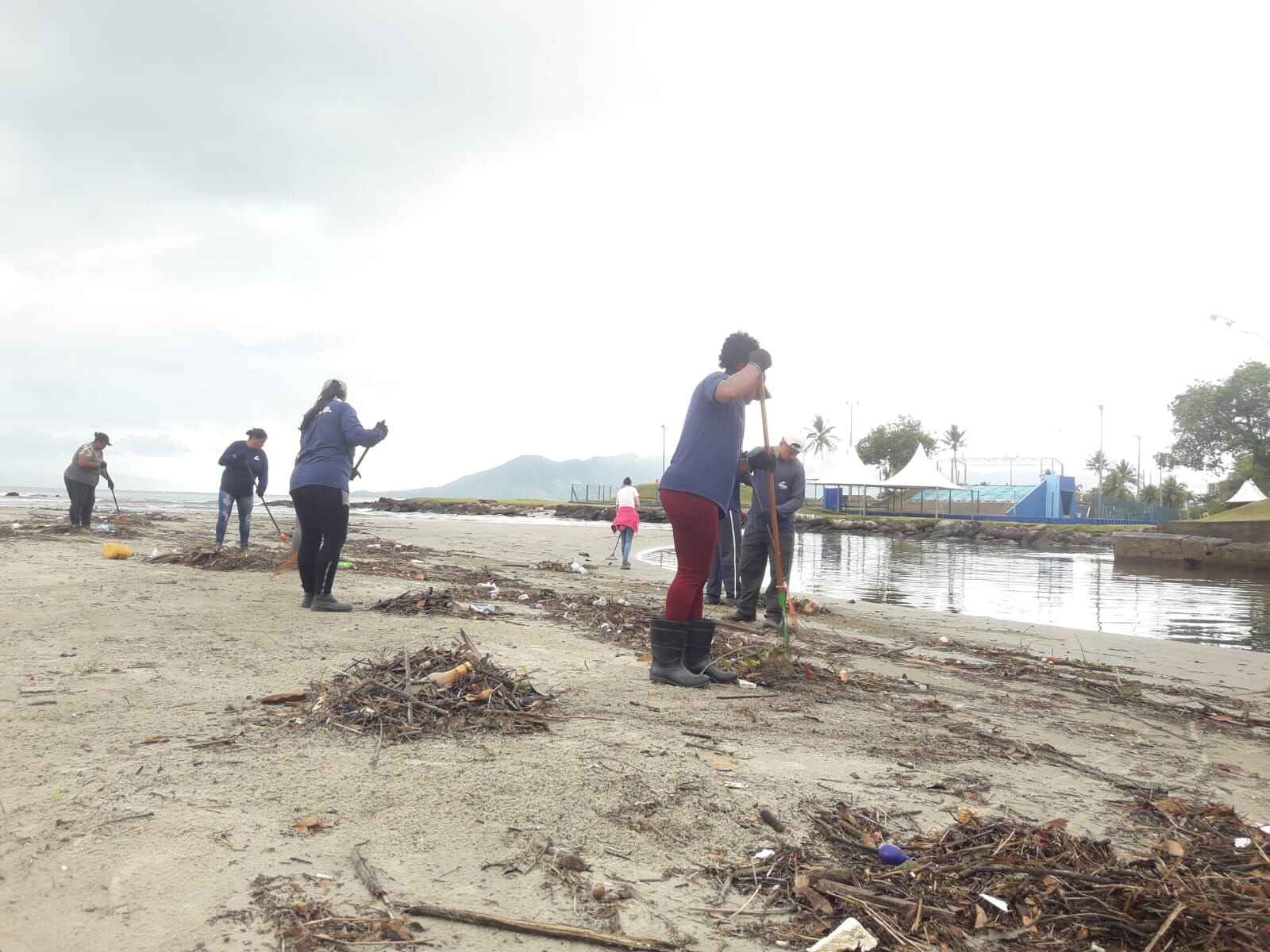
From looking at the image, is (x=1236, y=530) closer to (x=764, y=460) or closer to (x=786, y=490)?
(x=786, y=490)

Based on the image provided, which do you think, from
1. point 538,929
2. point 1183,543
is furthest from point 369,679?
point 1183,543

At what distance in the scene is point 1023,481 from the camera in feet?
270

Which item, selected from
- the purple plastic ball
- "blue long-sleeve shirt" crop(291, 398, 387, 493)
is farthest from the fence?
the purple plastic ball

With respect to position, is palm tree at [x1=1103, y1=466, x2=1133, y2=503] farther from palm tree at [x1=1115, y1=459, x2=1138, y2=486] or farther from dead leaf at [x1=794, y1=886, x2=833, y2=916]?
dead leaf at [x1=794, y1=886, x2=833, y2=916]

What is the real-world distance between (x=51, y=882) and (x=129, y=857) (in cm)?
18

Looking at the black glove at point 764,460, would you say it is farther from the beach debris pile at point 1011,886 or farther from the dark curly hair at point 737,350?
the beach debris pile at point 1011,886

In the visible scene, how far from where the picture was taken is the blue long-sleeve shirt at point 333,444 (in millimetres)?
6672

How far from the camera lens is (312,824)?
256cm

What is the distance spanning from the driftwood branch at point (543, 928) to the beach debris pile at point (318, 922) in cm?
6

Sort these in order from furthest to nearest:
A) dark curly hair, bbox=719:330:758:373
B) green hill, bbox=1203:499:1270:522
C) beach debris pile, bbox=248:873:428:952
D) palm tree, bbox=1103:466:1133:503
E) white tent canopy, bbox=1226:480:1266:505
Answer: palm tree, bbox=1103:466:1133:503
white tent canopy, bbox=1226:480:1266:505
green hill, bbox=1203:499:1270:522
dark curly hair, bbox=719:330:758:373
beach debris pile, bbox=248:873:428:952

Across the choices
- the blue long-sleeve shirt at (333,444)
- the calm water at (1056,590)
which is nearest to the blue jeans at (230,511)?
the blue long-sleeve shirt at (333,444)

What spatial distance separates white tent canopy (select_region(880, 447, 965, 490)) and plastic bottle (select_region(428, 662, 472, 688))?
167 ft

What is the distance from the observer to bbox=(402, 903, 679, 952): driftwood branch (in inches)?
79.6

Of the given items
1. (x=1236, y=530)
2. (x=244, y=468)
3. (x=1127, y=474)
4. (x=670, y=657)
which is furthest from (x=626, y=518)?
(x=1127, y=474)
